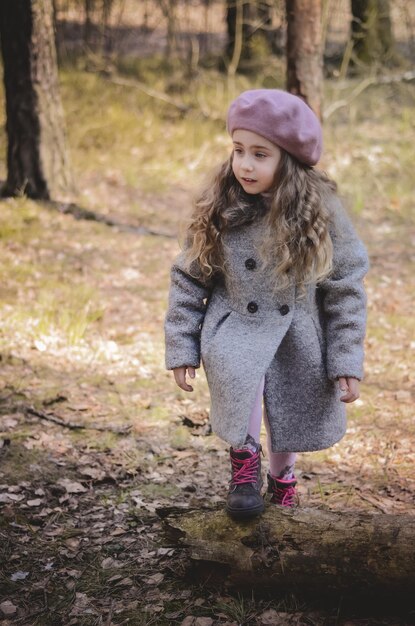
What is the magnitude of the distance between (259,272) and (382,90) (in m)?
9.87

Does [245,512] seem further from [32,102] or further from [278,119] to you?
[32,102]

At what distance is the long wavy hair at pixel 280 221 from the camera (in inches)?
106

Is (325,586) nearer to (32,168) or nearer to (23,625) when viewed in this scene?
(23,625)

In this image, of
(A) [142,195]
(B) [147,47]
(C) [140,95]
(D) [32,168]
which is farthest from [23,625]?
(B) [147,47]

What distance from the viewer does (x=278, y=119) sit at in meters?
2.59

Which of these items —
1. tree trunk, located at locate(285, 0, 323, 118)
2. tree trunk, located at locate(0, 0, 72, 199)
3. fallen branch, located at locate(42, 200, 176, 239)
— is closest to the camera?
tree trunk, located at locate(285, 0, 323, 118)

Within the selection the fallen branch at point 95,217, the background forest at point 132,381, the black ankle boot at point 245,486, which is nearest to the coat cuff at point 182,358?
the black ankle boot at point 245,486

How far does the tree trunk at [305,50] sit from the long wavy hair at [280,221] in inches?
130

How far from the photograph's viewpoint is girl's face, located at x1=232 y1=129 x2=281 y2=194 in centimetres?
265

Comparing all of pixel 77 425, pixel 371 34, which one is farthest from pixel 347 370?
pixel 371 34

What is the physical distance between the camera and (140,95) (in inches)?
438

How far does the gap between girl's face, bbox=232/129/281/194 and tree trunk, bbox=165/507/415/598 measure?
1292mm

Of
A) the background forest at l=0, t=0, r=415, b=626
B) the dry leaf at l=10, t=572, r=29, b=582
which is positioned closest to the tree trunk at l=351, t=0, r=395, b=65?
the background forest at l=0, t=0, r=415, b=626

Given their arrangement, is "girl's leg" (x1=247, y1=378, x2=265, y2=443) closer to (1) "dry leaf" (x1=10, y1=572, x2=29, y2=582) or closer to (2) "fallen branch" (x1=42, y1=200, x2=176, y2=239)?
(1) "dry leaf" (x1=10, y1=572, x2=29, y2=582)
